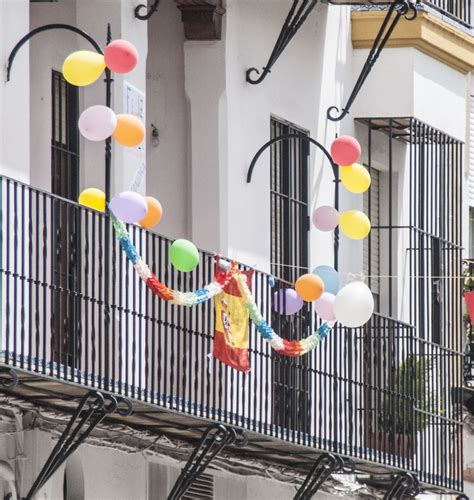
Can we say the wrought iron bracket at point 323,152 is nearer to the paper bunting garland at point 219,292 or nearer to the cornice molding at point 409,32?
the cornice molding at point 409,32

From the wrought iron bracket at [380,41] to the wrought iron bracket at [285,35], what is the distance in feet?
2.67

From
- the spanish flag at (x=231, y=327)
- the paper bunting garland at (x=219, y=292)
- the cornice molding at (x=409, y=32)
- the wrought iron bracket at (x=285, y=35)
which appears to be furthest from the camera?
the cornice molding at (x=409, y=32)

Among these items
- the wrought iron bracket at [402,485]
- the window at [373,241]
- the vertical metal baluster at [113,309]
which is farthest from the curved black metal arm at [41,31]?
the window at [373,241]

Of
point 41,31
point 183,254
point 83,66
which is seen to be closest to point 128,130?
point 83,66

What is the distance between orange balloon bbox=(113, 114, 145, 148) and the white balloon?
3.58m

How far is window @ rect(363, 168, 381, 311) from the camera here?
3231 cm

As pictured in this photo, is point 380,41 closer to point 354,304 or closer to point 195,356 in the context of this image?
point 354,304

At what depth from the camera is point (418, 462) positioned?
99.2 ft

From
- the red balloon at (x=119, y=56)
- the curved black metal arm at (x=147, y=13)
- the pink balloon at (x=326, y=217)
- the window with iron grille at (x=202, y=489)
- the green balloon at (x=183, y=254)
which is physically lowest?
the green balloon at (x=183, y=254)

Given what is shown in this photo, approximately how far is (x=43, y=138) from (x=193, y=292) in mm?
1925

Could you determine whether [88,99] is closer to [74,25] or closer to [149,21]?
[74,25]

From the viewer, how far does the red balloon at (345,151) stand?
87.4 feet

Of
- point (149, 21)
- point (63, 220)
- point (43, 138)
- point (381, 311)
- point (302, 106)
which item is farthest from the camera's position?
point (381, 311)

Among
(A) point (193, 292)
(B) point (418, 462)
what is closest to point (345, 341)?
(B) point (418, 462)
